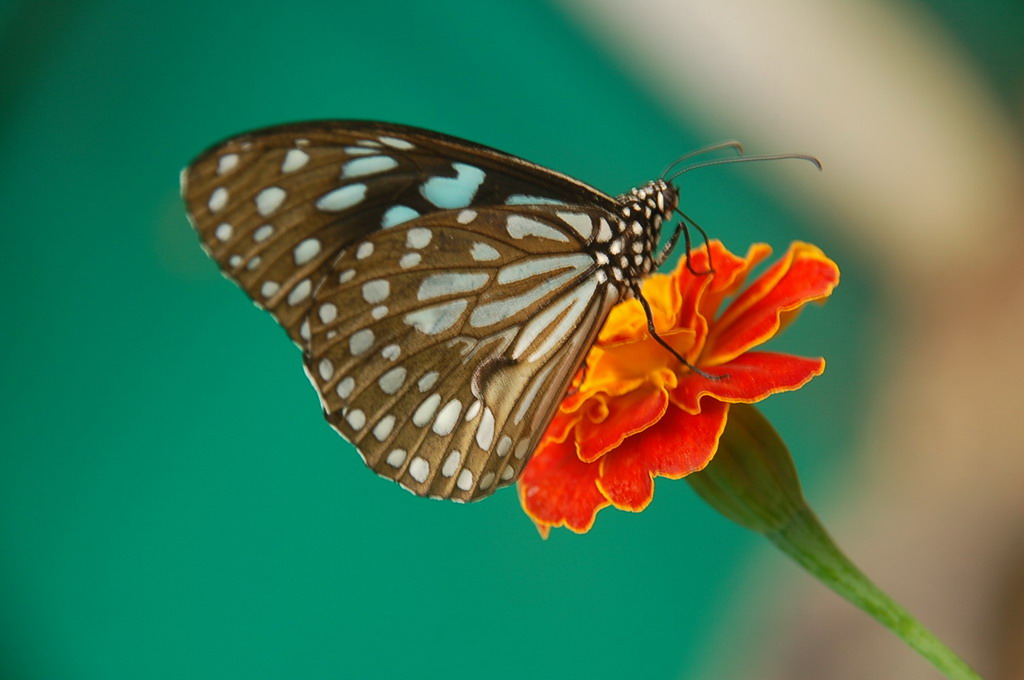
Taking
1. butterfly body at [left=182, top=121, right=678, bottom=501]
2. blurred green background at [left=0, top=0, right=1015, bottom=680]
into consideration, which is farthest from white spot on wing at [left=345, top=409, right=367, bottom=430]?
blurred green background at [left=0, top=0, right=1015, bottom=680]

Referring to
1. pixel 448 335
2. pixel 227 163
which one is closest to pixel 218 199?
pixel 227 163

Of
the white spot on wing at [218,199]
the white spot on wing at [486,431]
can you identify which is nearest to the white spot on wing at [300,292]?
the white spot on wing at [218,199]

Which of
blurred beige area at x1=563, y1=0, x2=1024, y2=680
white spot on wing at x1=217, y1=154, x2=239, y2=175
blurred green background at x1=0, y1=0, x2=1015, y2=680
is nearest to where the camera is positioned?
white spot on wing at x1=217, y1=154, x2=239, y2=175

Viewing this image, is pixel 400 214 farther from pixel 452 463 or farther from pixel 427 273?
pixel 452 463

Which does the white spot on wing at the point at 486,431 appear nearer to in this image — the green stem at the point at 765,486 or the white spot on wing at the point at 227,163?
the green stem at the point at 765,486

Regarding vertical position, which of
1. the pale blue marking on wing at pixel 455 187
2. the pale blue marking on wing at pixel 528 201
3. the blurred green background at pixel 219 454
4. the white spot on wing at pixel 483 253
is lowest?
the blurred green background at pixel 219 454

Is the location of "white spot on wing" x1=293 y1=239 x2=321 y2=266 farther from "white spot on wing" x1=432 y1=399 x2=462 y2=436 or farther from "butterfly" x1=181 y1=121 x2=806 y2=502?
"white spot on wing" x1=432 y1=399 x2=462 y2=436
